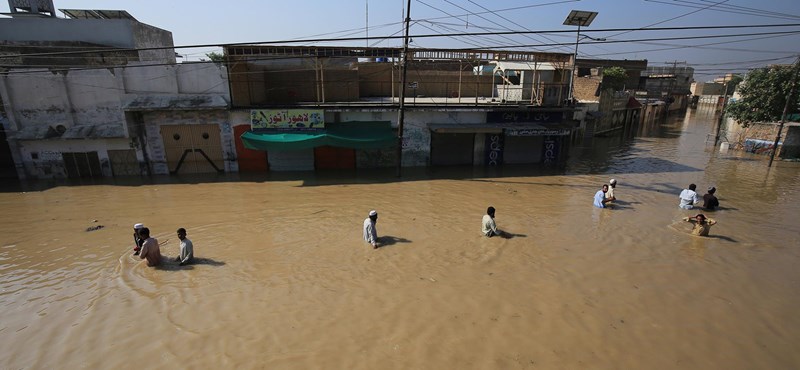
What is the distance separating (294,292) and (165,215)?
24.2 ft

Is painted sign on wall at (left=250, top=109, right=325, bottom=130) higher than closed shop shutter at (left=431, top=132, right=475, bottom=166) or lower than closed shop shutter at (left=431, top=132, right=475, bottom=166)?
higher

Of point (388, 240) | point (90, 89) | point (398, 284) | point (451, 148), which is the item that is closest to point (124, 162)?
point (90, 89)

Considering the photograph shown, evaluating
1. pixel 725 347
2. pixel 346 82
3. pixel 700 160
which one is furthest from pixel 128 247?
pixel 700 160

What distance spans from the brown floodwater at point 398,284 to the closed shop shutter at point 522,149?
6082 mm

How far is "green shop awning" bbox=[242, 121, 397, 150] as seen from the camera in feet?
53.4

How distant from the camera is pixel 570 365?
5.53 m

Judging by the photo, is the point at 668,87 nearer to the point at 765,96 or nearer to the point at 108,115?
the point at 765,96

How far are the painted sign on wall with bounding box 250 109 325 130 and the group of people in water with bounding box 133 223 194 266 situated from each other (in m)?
9.12

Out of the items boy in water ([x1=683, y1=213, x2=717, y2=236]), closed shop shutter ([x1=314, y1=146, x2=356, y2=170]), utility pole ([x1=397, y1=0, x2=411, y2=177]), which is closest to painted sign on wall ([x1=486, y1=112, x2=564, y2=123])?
utility pole ([x1=397, y1=0, x2=411, y2=177])

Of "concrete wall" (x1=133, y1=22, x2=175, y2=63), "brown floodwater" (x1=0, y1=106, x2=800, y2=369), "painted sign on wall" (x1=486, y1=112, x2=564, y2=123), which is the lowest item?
"brown floodwater" (x1=0, y1=106, x2=800, y2=369)

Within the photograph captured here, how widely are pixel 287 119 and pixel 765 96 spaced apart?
27.2 m

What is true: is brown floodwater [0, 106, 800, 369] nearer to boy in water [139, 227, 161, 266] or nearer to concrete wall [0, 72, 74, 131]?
boy in water [139, 227, 161, 266]

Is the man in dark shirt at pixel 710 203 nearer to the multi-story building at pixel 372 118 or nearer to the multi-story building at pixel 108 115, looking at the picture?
the multi-story building at pixel 372 118

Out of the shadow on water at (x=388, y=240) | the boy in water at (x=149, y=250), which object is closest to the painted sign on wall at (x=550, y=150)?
the shadow on water at (x=388, y=240)
